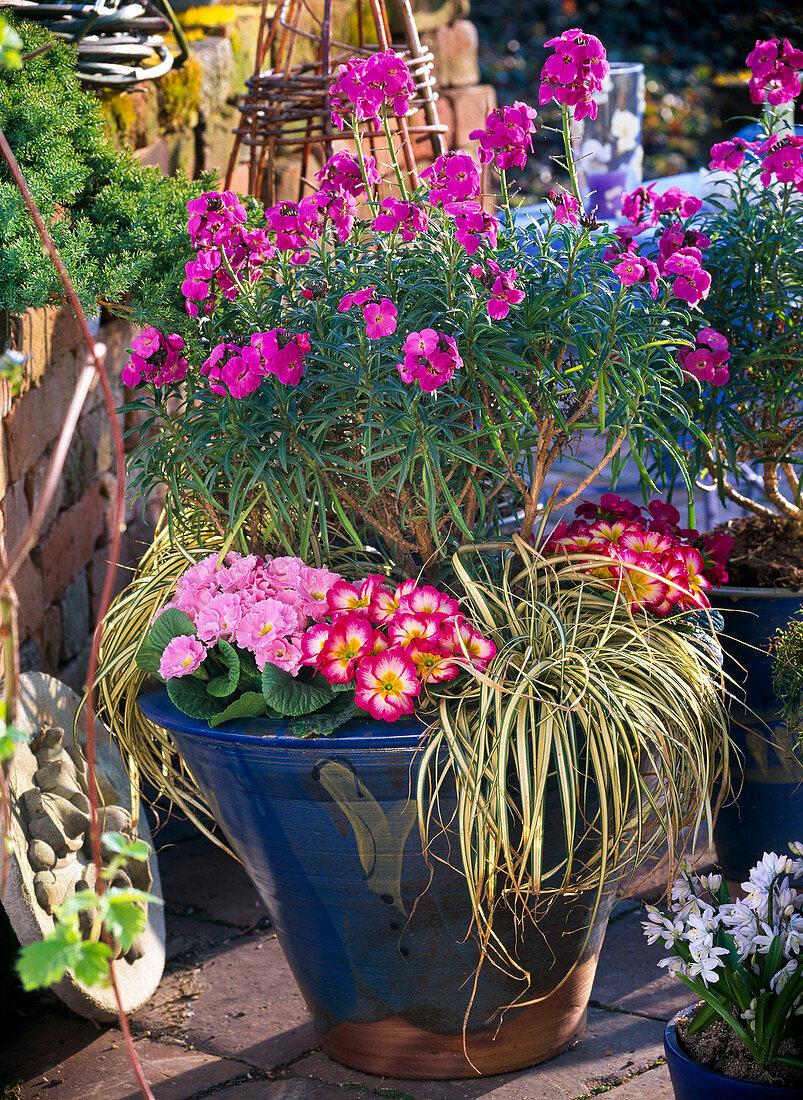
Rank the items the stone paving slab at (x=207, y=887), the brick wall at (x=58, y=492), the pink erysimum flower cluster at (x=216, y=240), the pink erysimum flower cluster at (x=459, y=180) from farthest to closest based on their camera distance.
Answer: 1. the stone paving slab at (x=207, y=887)
2. the brick wall at (x=58, y=492)
3. the pink erysimum flower cluster at (x=216, y=240)
4. the pink erysimum flower cluster at (x=459, y=180)

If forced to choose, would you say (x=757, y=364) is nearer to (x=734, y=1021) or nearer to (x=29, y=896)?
(x=734, y=1021)

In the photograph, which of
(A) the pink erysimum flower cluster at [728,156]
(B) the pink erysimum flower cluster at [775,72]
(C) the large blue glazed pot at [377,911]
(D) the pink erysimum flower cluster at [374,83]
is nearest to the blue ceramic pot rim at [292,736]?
(C) the large blue glazed pot at [377,911]

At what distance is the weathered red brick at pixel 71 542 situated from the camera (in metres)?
2.37

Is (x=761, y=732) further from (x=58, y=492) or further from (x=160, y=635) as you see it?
(x=58, y=492)

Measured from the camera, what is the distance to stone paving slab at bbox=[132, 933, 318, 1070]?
1839 mm

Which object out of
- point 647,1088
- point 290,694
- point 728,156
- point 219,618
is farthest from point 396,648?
point 728,156

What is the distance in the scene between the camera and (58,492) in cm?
239

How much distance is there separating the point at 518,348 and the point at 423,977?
0.91 meters

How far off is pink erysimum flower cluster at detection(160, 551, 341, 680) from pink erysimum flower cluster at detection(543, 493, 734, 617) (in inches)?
15.8

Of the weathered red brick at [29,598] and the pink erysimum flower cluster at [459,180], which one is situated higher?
the pink erysimum flower cluster at [459,180]

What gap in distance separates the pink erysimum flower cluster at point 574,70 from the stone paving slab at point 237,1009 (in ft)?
4.87

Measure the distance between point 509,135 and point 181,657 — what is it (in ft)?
2.79

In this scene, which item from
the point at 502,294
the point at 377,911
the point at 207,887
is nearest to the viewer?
the point at 502,294

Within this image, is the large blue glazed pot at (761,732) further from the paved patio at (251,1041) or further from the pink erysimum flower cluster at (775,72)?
the pink erysimum flower cluster at (775,72)
